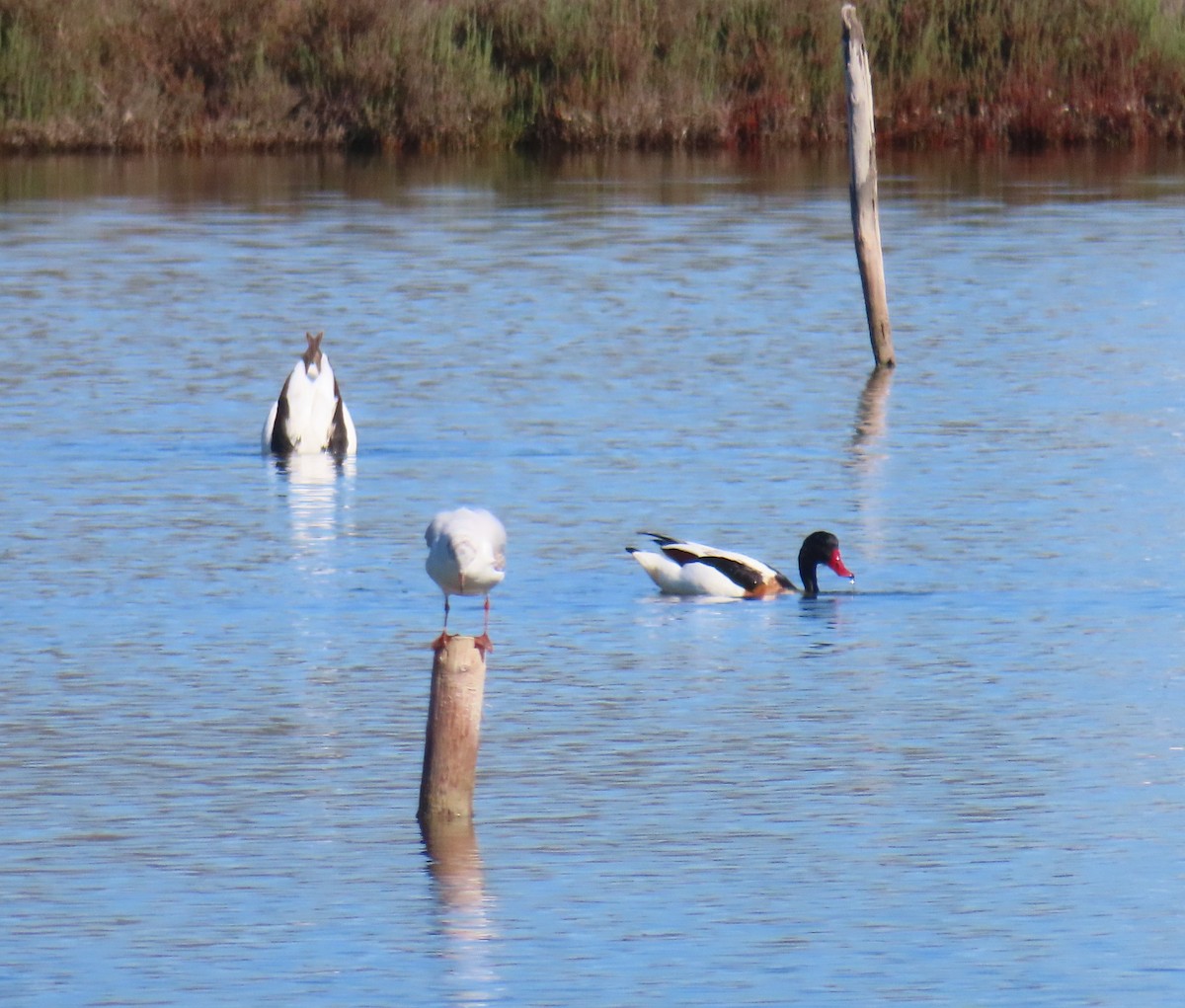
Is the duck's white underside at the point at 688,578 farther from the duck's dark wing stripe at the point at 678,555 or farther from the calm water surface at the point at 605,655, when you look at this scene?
the calm water surface at the point at 605,655

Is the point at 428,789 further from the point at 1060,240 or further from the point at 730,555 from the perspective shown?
the point at 1060,240

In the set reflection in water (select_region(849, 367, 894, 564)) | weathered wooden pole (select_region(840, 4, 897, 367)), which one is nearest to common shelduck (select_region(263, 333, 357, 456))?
reflection in water (select_region(849, 367, 894, 564))

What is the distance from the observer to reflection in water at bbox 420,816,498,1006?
7449 millimetres

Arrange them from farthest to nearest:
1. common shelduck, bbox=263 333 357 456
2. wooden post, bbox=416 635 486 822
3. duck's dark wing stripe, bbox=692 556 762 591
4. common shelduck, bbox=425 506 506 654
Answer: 1. common shelduck, bbox=263 333 357 456
2. duck's dark wing stripe, bbox=692 556 762 591
3. common shelduck, bbox=425 506 506 654
4. wooden post, bbox=416 635 486 822

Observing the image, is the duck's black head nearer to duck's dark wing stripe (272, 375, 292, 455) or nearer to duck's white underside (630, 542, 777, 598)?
duck's white underside (630, 542, 777, 598)

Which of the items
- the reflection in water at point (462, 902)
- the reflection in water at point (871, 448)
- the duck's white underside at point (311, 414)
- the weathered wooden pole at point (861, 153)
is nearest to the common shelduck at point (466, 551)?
the reflection in water at point (462, 902)

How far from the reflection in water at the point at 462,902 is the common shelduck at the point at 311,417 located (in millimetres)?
8362

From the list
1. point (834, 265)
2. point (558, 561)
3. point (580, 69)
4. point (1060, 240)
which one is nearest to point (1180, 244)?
point (1060, 240)

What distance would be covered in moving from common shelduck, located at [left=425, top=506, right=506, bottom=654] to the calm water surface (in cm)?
70

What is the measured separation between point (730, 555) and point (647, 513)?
2158 millimetres

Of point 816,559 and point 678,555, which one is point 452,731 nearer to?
point 678,555

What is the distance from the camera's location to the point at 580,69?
131ft

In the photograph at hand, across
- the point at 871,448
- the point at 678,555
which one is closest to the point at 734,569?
the point at 678,555

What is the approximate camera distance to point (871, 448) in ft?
56.4
